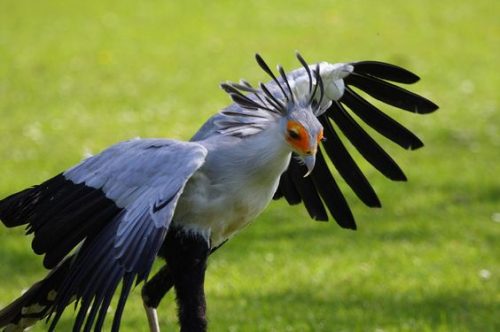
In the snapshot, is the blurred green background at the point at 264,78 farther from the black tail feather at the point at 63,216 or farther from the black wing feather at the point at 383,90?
the black tail feather at the point at 63,216

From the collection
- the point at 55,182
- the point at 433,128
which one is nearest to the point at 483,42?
the point at 433,128

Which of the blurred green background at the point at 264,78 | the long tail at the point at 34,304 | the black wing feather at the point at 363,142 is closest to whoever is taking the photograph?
the long tail at the point at 34,304

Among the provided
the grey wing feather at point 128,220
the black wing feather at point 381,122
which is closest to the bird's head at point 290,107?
the grey wing feather at point 128,220

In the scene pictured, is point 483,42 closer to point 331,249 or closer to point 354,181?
point 331,249

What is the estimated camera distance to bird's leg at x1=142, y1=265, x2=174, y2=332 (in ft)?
17.6

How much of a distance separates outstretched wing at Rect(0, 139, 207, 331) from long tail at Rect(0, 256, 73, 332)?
0.37m

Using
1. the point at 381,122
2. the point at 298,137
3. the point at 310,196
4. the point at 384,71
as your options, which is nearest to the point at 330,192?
the point at 310,196

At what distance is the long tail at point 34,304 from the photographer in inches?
205

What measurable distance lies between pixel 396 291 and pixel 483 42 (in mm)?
10204

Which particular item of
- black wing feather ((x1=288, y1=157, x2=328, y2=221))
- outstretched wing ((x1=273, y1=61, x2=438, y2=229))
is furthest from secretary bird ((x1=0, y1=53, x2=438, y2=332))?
black wing feather ((x1=288, y1=157, x2=328, y2=221))

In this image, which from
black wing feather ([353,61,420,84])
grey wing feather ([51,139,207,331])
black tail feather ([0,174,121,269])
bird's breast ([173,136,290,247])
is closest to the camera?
grey wing feather ([51,139,207,331])

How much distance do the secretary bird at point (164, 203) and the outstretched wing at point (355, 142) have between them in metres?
0.29

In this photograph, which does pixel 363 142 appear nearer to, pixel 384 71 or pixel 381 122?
pixel 381 122

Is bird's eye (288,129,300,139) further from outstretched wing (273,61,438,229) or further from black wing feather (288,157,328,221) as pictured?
black wing feather (288,157,328,221)
